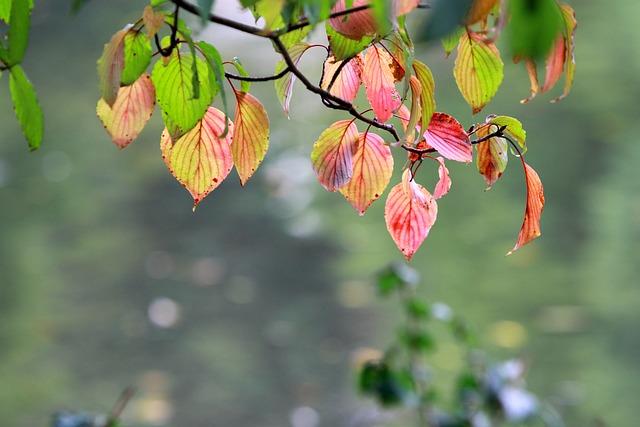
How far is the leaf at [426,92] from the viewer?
1.76 feet

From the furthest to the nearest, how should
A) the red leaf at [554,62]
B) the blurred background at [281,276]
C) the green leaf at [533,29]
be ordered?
the blurred background at [281,276], the red leaf at [554,62], the green leaf at [533,29]

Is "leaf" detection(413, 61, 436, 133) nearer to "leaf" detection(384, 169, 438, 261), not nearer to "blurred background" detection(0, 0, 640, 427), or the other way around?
"leaf" detection(384, 169, 438, 261)

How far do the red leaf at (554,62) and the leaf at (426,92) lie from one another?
0.07 m

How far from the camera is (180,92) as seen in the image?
0.57 metres

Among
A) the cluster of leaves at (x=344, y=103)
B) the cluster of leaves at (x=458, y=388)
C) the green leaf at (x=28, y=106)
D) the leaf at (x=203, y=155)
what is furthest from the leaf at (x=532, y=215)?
the cluster of leaves at (x=458, y=388)

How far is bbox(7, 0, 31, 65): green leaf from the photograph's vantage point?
1.66 ft

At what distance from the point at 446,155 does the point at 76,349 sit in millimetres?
1963

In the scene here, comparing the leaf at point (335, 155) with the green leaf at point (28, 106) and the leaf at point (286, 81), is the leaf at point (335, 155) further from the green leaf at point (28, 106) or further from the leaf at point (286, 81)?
the green leaf at point (28, 106)

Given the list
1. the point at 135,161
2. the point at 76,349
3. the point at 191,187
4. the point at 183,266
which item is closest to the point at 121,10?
the point at 135,161

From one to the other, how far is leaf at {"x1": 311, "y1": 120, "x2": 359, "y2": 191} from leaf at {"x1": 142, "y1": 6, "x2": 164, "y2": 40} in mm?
146

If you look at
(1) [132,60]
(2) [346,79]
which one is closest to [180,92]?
(1) [132,60]

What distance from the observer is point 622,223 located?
290 cm

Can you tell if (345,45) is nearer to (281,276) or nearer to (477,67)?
(477,67)

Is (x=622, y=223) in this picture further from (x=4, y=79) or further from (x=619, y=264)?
(x=4, y=79)
